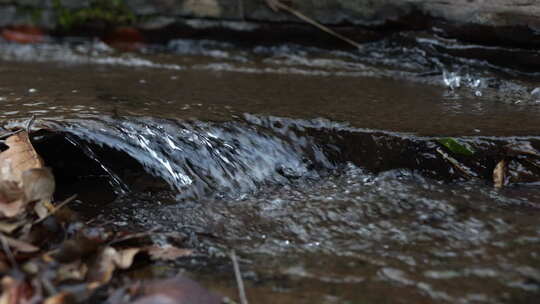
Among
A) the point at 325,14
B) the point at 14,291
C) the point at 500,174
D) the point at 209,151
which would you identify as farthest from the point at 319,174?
the point at 325,14

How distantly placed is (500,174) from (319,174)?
0.67 meters

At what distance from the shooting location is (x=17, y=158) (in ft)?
6.23

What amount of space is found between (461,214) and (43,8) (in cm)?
343

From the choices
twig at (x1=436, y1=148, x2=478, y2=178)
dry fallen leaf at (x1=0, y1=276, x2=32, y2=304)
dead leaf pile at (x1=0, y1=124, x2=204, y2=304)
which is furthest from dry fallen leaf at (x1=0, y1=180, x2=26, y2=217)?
twig at (x1=436, y1=148, x2=478, y2=178)

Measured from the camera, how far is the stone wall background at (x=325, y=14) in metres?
3.26

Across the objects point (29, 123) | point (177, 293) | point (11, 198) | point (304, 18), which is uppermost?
point (304, 18)

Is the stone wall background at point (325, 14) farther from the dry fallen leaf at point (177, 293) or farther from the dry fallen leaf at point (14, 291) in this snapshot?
the dry fallen leaf at point (14, 291)

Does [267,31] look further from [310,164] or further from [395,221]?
[395,221]

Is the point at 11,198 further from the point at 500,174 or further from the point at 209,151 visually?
the point at 500,174

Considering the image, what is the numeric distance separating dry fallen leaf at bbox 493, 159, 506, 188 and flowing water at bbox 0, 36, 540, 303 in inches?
1.1

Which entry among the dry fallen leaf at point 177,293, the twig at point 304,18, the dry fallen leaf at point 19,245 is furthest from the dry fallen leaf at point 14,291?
the twig at point 304,18

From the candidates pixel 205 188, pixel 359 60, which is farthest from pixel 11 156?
pixel 359 60

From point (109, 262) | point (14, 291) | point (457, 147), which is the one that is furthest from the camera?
point (457, 147)

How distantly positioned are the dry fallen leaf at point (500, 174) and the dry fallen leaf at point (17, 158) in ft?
5.24
